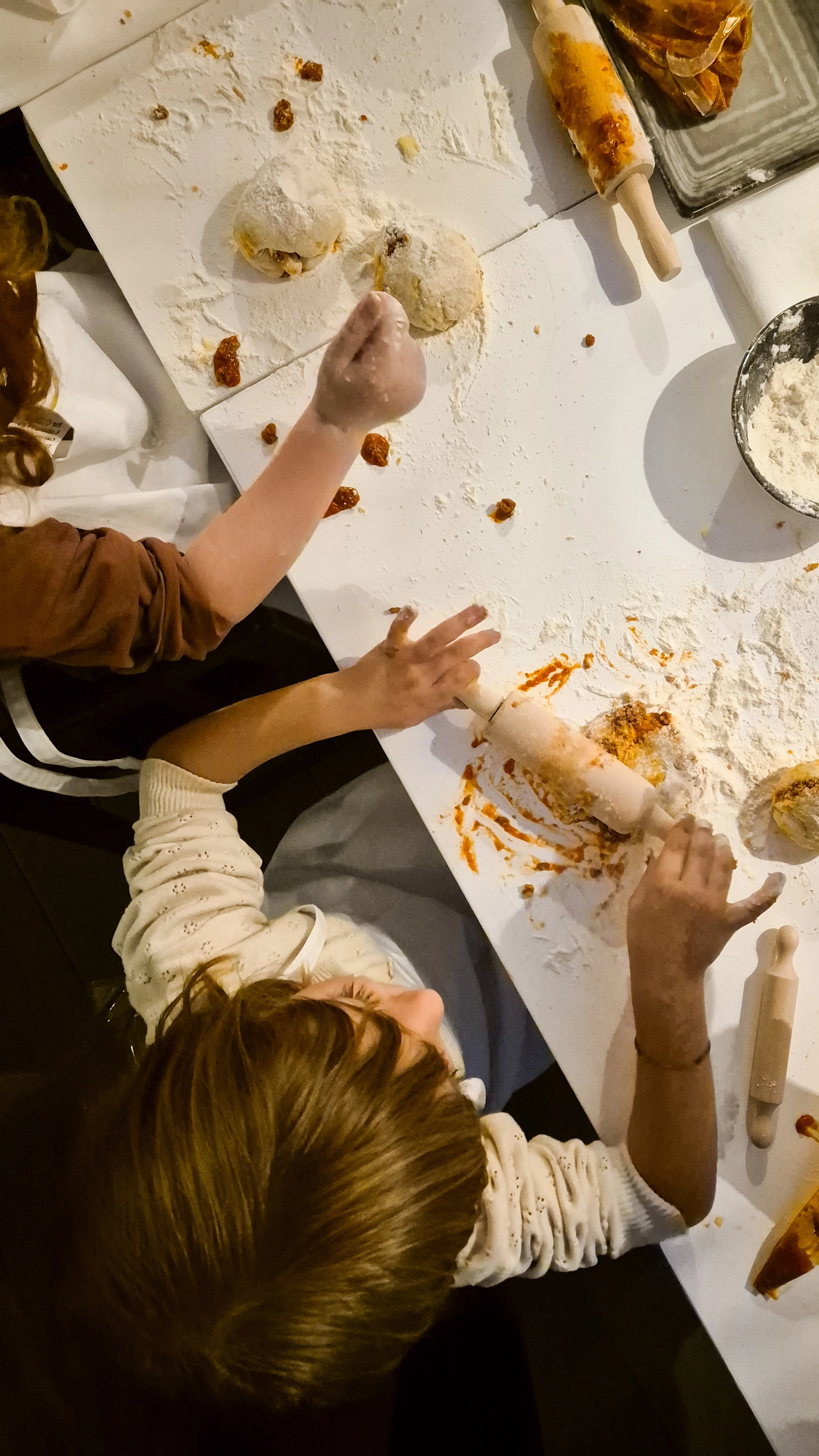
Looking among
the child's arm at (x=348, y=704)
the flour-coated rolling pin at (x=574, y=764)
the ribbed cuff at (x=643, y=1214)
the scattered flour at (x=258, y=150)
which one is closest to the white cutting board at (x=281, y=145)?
the scattered flour at (x=258, y=150)

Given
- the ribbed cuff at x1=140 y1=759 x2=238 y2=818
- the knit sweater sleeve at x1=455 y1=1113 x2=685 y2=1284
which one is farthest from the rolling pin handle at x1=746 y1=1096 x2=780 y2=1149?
the ribbed cuff at x1=140 y1=759 x2=238 y2=818

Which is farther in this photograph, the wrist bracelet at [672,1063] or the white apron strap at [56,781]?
the white apron strap at [56,781]

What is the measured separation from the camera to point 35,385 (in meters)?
0.78

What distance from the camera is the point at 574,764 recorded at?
0.78 metres

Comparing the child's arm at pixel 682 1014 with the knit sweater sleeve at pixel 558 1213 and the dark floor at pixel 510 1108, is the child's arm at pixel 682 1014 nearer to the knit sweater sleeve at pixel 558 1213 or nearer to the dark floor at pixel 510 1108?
the knit sweater sleeve at pixel 558 1213

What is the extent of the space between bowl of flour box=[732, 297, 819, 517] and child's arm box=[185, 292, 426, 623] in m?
0.31

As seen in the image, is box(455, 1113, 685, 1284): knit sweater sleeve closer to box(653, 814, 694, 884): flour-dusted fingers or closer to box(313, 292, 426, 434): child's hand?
box(653, 814, 694, 884): flour-dusted fingers

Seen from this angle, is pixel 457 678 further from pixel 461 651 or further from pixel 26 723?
pixel 26 723

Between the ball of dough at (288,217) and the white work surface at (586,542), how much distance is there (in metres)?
0.09

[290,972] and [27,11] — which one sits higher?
[27,11]

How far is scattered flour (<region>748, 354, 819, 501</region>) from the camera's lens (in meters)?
0.79

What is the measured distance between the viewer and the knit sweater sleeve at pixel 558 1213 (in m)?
0.74

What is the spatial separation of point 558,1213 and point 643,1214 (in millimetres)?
77

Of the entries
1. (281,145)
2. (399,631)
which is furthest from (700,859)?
(281,145)
